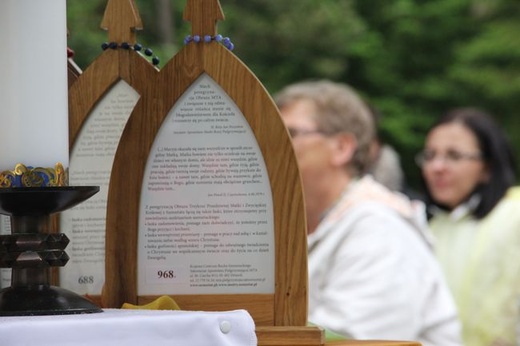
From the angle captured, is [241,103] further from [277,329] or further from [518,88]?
[518,88]

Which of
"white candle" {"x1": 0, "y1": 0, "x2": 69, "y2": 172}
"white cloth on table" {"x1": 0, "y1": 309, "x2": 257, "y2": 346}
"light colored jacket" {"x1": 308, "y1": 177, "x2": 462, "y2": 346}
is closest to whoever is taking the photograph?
"white cloth on table" {"x1": 0, "y1": 309, "x2": 257, "y2": 346}

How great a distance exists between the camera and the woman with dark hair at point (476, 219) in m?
4.64

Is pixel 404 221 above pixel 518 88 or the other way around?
the other way around

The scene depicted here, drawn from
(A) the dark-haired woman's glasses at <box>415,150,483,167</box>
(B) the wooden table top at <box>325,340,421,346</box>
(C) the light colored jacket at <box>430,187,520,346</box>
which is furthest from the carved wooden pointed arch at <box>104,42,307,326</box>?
(A) the dark-haired woman's glasses at <box>415,150,483,167</box>

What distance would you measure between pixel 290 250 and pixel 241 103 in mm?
156

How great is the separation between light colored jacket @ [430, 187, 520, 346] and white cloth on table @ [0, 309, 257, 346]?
3453mm

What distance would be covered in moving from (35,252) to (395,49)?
18390mm

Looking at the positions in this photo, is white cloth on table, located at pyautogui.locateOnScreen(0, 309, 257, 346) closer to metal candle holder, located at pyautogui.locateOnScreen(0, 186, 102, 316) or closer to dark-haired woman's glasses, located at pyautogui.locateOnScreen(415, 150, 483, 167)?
metal candle holder, located at pyautogui.locateOnScreen(0, 186, 102, 316)

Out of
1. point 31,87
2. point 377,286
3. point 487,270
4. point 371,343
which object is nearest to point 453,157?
point 487,270

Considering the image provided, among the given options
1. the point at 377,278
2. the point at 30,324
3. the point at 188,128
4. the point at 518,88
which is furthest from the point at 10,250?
the point at 518,88

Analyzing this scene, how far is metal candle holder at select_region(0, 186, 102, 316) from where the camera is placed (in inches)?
48.4

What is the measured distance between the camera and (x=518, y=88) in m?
18.7

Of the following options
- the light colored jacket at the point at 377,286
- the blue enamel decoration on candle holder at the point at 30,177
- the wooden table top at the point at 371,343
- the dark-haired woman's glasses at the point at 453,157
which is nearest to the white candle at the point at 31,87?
the blue enamel decoration on candle holder at the point at 30,177

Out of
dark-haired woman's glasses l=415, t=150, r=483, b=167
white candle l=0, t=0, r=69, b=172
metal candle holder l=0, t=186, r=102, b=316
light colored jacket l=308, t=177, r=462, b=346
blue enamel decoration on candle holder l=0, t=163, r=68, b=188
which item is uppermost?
dark-haired woman's glasses l=415, t=150, r=483, b=167
